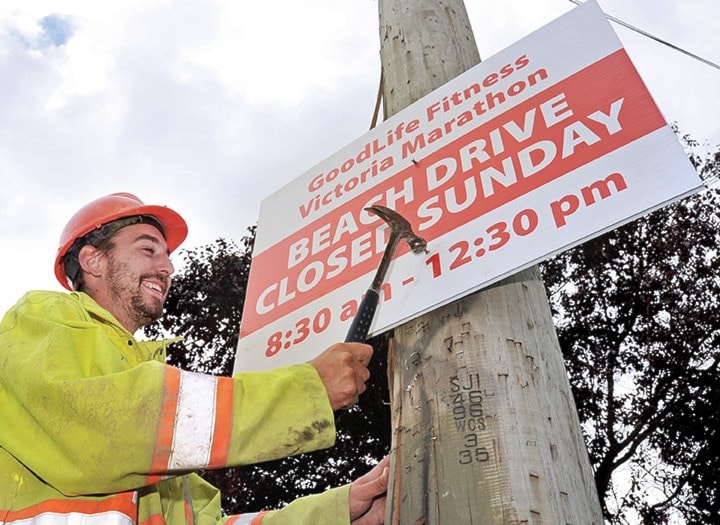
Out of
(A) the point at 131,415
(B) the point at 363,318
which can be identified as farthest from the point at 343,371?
(A) the point at 131,415

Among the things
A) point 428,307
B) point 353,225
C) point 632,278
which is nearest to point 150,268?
point 353,225

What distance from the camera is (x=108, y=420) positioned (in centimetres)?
129

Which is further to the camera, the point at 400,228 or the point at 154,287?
the point at 154,287

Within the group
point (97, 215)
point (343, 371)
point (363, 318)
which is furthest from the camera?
point (97, 215)

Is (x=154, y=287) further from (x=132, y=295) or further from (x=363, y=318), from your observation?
(x=363, y=318)

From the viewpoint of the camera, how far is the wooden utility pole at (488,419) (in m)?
1.23

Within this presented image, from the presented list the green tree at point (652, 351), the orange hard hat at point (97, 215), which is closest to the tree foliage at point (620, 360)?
the green tree at point (652, 351)

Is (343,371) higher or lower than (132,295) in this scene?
lower

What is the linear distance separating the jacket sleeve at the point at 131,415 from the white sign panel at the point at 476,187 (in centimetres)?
36

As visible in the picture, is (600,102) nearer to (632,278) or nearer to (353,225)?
(353,225)

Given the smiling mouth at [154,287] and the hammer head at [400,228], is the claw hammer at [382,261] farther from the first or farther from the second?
the smiling mouth at [154,287]

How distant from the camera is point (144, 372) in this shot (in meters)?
1.37

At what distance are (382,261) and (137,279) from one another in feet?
3.17

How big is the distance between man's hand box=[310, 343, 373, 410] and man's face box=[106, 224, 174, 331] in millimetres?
914
